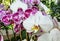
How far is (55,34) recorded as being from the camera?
0.45m

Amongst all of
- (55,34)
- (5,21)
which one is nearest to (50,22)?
(55,34)

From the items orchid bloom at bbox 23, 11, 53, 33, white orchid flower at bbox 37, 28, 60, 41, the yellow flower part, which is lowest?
white orchid flower at bbox 37, 28, 60, 41

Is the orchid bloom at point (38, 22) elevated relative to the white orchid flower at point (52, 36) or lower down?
elevated

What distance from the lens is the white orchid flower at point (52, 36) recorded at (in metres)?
0.45

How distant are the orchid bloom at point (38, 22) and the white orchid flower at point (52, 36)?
0.01m

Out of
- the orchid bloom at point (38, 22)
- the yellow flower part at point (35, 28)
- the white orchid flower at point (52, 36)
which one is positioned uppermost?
the orchid bloom at point (38, 22)

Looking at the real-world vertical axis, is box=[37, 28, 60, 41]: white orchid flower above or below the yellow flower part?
below

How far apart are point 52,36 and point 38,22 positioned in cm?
5

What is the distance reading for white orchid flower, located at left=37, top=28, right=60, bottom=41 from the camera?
1.48ft

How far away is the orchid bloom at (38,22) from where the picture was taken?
46 cm

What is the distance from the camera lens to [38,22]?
47 cm

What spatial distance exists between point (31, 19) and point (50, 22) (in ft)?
0.17

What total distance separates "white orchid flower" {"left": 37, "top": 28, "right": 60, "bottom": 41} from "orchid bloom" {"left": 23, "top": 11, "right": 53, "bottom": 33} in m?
0.01

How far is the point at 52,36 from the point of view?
46 cm
